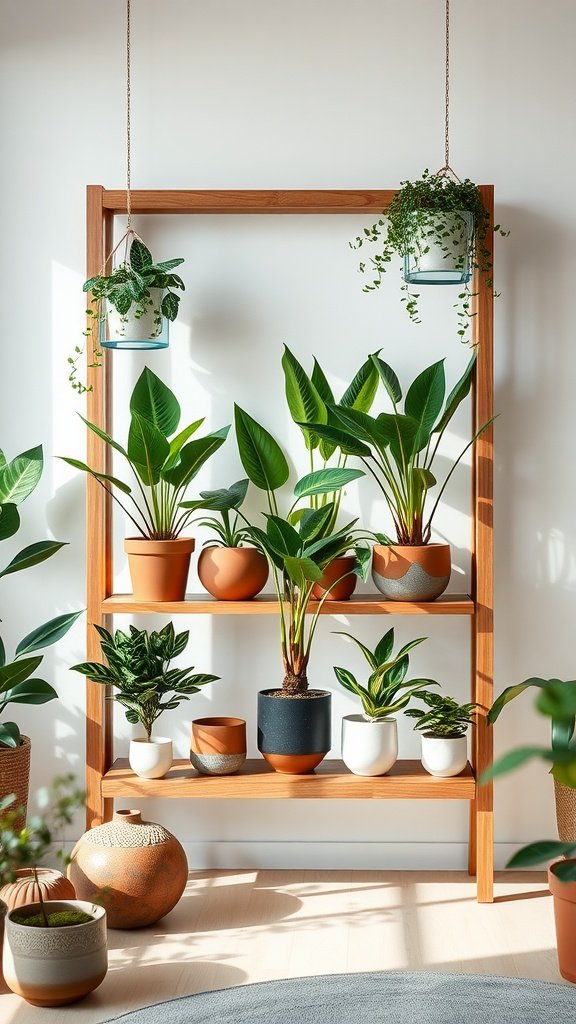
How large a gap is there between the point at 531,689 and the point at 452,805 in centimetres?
44

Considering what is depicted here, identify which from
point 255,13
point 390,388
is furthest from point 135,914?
point 255,13

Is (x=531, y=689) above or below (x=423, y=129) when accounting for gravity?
below

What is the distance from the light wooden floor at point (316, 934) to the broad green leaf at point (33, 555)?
40.7 inches

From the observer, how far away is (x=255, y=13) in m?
3.11

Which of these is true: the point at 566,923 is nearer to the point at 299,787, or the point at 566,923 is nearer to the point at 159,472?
the point at 299,787

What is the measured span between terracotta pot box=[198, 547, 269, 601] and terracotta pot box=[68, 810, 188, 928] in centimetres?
68

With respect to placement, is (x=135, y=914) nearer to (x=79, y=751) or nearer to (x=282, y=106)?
(x=79, y=751)

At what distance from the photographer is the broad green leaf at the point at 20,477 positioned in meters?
2.91

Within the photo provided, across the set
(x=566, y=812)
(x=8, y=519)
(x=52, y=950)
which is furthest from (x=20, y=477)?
(x=566, y=812)

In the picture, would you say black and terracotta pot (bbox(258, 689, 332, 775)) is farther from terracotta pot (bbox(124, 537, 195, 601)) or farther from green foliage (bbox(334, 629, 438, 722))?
terracotta pot (bbox(124, 537, 195, 601))

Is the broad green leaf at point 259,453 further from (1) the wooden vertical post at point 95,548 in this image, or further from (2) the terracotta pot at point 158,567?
(1) the wooden vertical post at point 95,548

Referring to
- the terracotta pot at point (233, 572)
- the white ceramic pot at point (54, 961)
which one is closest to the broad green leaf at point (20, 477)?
the terracotta pot at point (233, 572)

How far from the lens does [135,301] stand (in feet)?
9.30

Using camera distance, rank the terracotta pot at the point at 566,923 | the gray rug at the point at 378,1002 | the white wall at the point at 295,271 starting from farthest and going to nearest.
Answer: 1. the white wall at the point at 295,271
2. the terracotta pot at the point at 566,923
3. the gray rug at the point at 378,1002
